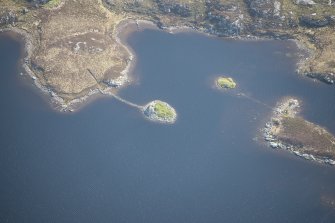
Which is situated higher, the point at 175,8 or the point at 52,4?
the point at 175,8

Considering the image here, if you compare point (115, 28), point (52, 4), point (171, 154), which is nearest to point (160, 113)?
point (171, 154)

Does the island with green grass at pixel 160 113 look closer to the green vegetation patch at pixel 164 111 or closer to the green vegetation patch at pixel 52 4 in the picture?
the green vegetation patch at pixel 164 111

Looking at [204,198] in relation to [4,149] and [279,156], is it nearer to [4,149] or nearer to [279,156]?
[279,156]

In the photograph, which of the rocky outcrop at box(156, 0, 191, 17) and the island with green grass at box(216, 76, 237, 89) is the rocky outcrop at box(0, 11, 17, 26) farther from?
the island with green grass at box(216, 76, 237, 89)

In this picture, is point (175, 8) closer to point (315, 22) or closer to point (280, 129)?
point (315, 22)

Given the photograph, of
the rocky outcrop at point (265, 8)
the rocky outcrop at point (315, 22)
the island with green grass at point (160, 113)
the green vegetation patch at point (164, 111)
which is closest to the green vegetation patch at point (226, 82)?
the island with green grass at point (160, 113)

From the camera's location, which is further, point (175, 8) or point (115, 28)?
point (175, 8)

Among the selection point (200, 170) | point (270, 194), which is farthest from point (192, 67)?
point (270, 194)
